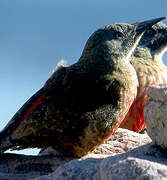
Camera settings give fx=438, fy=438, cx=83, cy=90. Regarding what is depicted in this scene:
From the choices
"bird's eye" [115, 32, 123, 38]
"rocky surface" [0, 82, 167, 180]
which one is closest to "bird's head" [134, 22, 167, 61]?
"bird's eye" [115, 32, 123, 38]

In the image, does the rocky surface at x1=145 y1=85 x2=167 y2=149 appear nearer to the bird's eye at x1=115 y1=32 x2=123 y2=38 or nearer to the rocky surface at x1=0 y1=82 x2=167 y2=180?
the rocky surface at x1=0 y1=82 x2=167 y2=180

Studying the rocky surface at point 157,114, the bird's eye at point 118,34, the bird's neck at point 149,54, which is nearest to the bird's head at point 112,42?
the bird's eye at point 118,34

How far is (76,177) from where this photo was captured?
121 inches

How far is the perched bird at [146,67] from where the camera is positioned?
6.86 meters

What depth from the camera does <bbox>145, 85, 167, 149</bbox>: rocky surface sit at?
302cm

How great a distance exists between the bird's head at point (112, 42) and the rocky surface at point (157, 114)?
2.25 metres

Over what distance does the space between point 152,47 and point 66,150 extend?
335cm

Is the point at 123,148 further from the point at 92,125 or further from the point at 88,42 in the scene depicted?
the point at 88,42

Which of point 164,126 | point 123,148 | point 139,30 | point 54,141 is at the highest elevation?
point 139,30

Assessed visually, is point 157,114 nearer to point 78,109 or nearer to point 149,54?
point 78,109

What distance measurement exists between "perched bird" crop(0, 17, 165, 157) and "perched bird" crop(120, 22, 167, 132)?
1.55m

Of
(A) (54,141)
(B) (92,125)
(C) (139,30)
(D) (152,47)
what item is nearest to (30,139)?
(A) (54,141)

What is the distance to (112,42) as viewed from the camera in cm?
554

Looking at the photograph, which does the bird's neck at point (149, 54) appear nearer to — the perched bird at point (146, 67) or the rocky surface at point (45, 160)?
the perched bird at point (146, 67)
